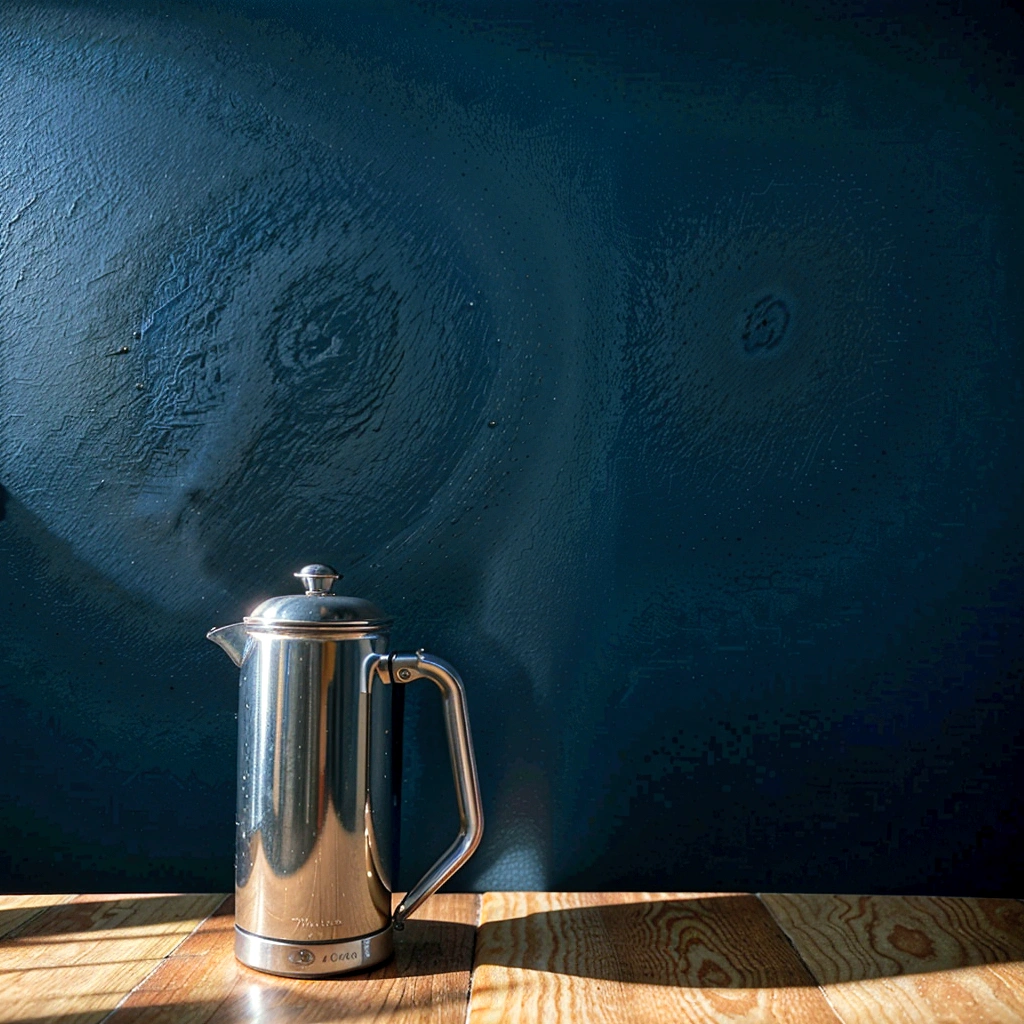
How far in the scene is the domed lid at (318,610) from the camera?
2.69 feet

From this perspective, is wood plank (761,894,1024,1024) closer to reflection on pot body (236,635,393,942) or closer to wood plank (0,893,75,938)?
reflection on pot body (236,635,393,942)

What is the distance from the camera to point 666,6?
3.56ft

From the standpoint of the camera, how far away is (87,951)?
0.87 metres

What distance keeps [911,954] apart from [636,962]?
0.85 feet

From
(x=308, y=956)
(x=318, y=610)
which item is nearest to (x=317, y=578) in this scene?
(x=318, y=610)

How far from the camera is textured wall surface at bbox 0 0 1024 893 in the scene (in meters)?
1.05

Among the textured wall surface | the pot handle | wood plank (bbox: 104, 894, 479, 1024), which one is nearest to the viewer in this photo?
wood plank (bbox: 104, 894, 479, 1024)

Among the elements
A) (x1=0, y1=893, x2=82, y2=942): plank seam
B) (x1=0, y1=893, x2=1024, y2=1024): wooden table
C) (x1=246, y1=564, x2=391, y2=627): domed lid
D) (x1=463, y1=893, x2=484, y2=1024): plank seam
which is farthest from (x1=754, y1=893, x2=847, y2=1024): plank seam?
(x1=0, y1=893, x2=82, y2=942): plank seam

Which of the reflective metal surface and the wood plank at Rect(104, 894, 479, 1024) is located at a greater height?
the reflective metal surface

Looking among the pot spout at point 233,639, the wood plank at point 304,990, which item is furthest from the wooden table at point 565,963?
the pot spout at point 233,639

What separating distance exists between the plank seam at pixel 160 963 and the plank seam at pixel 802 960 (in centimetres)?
57

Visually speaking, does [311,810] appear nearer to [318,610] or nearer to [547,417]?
[318,610]

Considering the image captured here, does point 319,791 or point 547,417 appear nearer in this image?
point 319,791

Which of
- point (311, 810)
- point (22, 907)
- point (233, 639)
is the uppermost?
point (233, 639)
